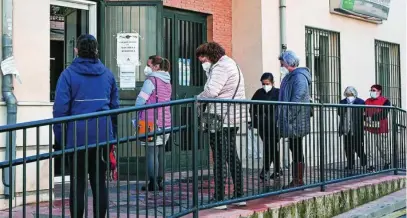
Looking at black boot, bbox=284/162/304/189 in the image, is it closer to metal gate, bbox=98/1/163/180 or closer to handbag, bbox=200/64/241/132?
handbag, bbox=200/64/241/132

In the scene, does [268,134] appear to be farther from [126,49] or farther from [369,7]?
[369,7]

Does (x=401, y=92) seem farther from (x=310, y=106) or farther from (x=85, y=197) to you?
(x=85, y=197)

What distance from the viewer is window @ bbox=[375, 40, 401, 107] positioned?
1497 centimetres

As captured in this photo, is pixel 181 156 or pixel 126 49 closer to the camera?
pixel 181 156

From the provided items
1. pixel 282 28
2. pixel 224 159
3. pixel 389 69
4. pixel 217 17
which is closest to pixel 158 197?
pixel 224 159

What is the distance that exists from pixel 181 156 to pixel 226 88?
1.11m

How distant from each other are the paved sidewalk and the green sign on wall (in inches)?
207

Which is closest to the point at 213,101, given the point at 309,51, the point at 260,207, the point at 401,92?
the point at 260,207

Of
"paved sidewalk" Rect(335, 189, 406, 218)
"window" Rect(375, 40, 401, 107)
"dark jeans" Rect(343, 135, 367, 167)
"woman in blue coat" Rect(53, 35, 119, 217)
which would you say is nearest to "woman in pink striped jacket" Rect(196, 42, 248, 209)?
"woman in blue coat" Rect(53, 35, 119, 217)

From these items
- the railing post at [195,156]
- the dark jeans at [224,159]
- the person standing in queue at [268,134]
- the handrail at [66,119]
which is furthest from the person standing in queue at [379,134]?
the handrail at [66,119]

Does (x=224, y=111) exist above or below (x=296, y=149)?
above

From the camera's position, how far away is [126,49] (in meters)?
8.98

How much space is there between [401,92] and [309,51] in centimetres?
461

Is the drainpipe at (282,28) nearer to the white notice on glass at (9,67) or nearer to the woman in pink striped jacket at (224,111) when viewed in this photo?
the woman in pink striped jacket at (224,111)
